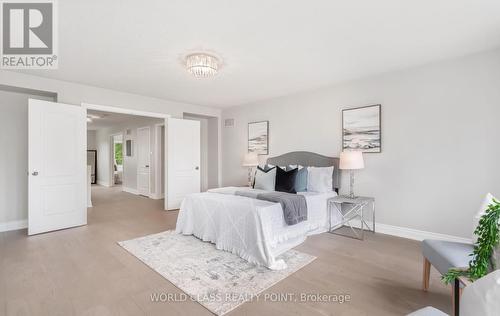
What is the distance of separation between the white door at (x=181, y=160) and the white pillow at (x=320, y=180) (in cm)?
293

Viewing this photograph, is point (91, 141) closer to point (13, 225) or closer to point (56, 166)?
point (13, 225)

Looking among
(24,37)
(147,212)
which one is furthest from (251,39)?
(147,212)

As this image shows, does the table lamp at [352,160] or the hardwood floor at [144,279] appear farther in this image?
the table lamp at [352,160]

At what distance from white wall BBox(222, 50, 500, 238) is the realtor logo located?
4064 mm

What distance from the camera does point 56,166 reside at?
3869 millimetres

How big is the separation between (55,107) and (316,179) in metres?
4.50

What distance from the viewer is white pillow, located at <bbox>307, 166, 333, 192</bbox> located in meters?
4.00

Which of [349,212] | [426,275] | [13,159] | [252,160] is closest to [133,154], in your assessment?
[13,159]

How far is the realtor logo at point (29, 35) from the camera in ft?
7.06

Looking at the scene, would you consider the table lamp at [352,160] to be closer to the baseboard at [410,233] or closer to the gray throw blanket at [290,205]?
the gray throw blanket at [290,205]

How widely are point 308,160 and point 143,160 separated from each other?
5.20m

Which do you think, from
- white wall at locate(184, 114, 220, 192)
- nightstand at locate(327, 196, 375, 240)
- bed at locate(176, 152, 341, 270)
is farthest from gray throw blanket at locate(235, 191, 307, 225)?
white wall at locate(184, 114, 220, 192)

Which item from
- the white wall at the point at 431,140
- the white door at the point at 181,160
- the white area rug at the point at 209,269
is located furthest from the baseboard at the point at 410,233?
the white door at the point at 181,160

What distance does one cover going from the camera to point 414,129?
137 inches
